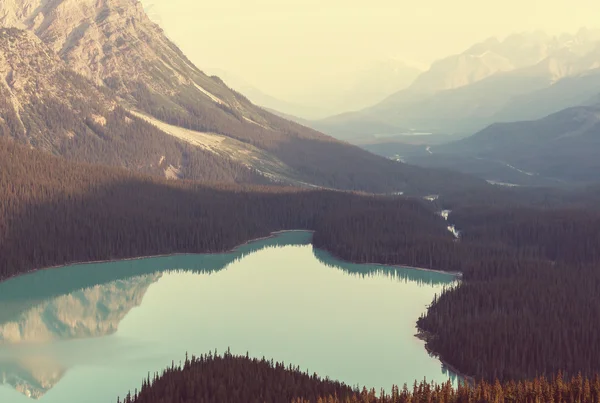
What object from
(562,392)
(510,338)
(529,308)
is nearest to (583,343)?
(510,338)

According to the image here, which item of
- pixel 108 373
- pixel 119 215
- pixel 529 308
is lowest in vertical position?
pixel 108 373

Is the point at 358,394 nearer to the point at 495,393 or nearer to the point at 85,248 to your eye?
the point at 495,393

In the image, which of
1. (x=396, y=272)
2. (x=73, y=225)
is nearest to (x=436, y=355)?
(x=396, y=272)

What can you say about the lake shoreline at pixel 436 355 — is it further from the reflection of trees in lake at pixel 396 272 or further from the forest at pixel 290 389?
the reflection of trees in lake at pixel 396 272

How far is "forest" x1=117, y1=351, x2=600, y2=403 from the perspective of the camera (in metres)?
73.2

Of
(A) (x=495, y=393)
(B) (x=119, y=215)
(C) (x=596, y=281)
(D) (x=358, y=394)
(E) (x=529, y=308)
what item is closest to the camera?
(A) (x=495, y=393)

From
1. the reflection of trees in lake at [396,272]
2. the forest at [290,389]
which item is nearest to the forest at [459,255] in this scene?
the reflection of trees in lake at [396,272]

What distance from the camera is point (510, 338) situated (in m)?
103

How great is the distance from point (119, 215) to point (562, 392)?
131990mm

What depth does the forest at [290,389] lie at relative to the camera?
73250 millimetres

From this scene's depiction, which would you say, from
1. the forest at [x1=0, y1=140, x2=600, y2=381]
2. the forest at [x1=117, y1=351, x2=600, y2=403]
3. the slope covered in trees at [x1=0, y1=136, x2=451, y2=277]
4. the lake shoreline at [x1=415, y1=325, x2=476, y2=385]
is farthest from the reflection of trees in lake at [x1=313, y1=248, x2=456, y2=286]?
the forest at [x1=117, y1=351, x2=600, y2=403]

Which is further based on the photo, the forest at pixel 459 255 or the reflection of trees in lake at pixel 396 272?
the reflection of trees in lake at pixel 396 272

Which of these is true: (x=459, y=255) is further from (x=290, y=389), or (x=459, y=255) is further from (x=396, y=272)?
(x=290, y=389)

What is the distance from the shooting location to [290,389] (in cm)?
8031
